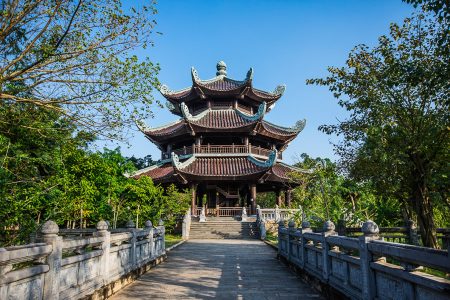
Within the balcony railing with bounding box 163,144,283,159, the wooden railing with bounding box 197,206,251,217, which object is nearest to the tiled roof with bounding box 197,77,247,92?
the balcony railing with bounding box 163,144,283,159

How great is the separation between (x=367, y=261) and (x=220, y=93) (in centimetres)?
2379

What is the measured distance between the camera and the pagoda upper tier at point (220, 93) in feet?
89.5

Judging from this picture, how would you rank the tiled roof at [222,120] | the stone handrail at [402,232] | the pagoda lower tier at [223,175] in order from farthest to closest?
the tiled roof at [222,120] → the pagoda lower tier at [223,175] → the stone handrail at [402,232]

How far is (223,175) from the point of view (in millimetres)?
23500

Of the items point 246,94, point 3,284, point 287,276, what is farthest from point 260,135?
point 3,284

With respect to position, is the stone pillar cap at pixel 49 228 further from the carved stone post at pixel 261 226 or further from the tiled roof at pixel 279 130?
the tiled roof at pixel 279 130

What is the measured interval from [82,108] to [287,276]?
6.37 m

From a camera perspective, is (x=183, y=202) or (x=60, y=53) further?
(x=183, y=202)

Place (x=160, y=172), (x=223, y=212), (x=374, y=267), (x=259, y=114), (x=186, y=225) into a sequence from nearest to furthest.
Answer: (x=374, y=267), (x=186, y=225), (x=259, y=114), (x=223, y=212), (x=160, y=172)

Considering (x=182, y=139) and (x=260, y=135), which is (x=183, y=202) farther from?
(x=260, y=135)

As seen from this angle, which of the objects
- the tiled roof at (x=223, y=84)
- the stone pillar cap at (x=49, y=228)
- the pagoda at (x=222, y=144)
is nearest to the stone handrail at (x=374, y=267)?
the stone pillar cap at (x=49, y=228)

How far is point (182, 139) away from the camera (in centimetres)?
2719

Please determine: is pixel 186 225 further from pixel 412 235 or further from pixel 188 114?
pixel 412 235

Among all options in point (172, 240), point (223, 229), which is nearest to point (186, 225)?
point (172, 240)
